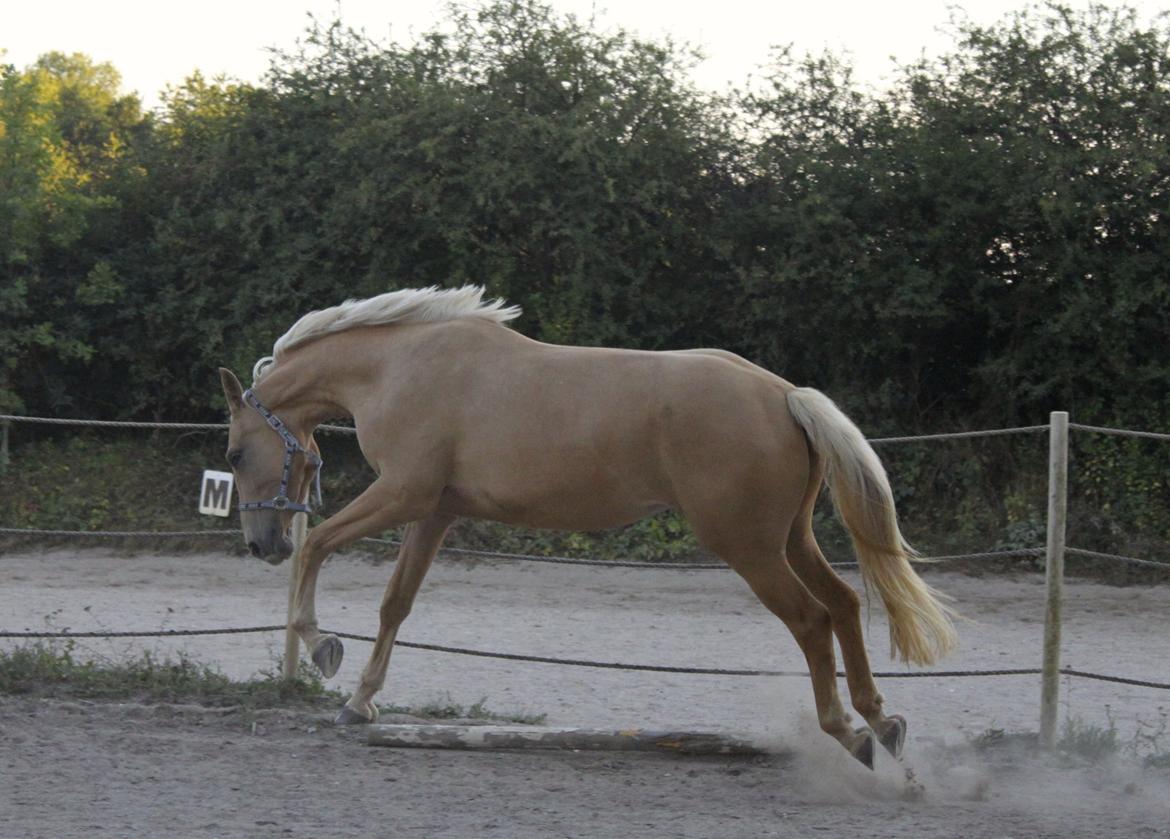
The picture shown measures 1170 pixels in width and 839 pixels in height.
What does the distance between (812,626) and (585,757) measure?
3.57 ft

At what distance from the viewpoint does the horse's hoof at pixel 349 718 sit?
223 inches

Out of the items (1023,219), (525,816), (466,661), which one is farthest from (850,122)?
(525,816)

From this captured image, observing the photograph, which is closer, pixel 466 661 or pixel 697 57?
pixel 466 661

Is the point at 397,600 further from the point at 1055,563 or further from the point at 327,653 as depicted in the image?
the point at 1055,563

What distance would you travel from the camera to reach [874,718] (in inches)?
203

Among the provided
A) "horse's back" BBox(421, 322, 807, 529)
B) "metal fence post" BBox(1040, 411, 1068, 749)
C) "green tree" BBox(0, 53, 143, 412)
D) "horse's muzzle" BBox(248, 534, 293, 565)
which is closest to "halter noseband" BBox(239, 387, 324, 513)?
"horse's muzzle" BBox(248, 534, 293, 565)

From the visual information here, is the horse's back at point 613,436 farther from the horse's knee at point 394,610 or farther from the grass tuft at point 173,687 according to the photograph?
the grass tuft at point 173,687

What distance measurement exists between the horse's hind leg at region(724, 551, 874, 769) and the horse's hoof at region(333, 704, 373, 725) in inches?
69.3

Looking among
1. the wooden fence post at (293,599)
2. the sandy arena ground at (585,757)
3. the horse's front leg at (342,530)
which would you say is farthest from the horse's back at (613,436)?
the wooden fence post at (293,599)

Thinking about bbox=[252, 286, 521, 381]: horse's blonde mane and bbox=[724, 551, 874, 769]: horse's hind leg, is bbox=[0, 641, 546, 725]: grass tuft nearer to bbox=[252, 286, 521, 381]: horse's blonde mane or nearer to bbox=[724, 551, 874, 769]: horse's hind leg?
bbox=[724, 551, 874, 769]: horse's hind leg

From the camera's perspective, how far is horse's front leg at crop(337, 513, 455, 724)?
568 cm

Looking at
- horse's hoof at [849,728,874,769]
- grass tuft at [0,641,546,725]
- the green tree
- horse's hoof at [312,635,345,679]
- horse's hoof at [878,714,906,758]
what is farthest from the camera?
the green tree

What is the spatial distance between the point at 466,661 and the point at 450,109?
20.7ft

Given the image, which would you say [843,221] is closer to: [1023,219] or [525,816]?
[1023,219]
